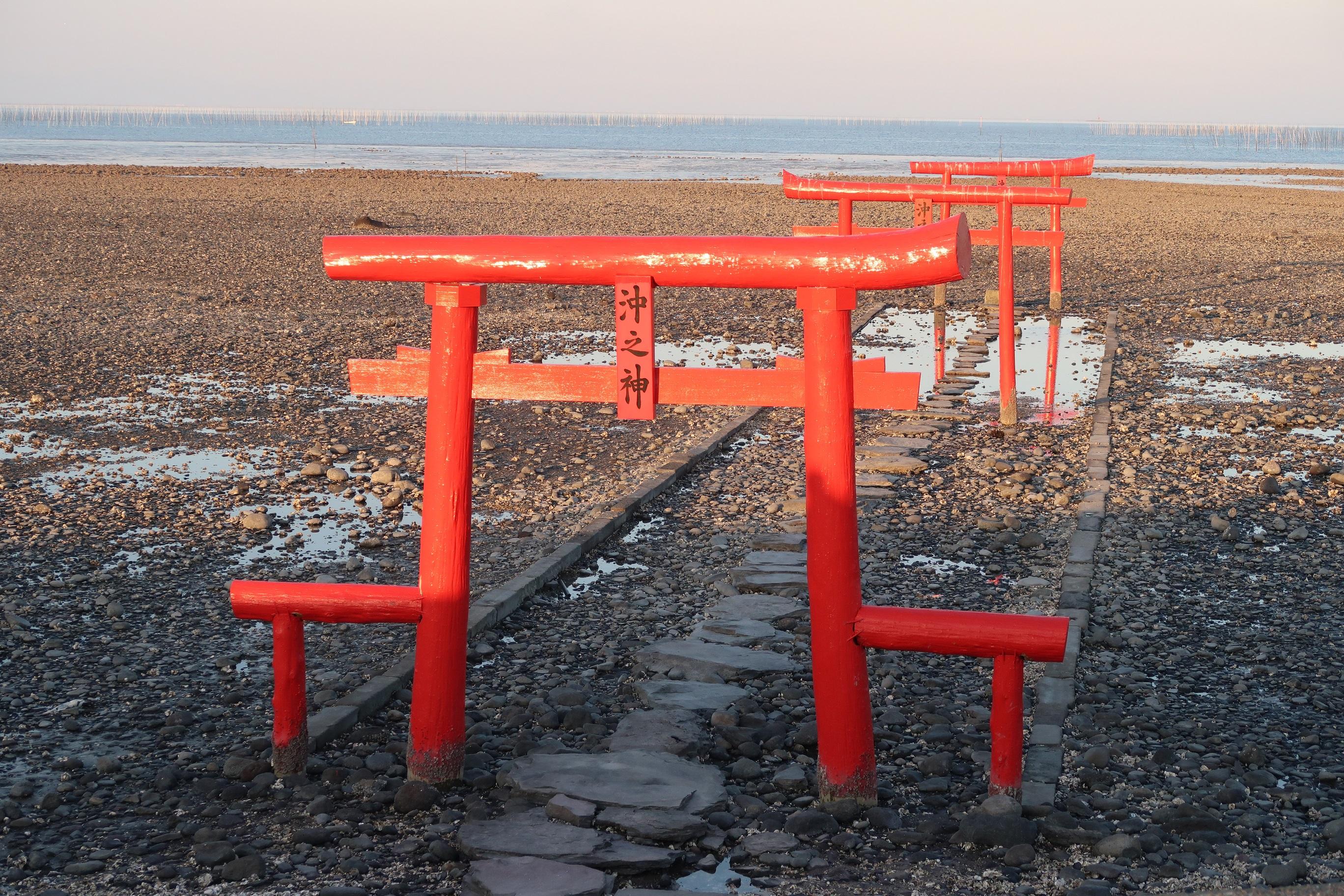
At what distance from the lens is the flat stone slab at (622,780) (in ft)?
13.8

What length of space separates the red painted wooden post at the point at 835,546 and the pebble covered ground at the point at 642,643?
22 centimetres

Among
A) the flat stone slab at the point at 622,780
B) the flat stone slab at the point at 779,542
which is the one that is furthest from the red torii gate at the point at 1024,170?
the flat stone slab at the point at 622,780

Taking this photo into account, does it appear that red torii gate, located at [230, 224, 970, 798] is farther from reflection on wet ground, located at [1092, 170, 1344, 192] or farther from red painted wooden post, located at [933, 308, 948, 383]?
reflection on wet ground, located at [1092, 170, 1344, 192]

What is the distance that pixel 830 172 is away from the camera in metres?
59.9

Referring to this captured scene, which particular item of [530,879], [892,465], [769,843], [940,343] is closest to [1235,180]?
[940,343]

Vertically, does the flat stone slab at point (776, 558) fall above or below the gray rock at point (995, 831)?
above

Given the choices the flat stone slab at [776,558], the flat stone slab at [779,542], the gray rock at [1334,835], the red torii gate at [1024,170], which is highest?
the red torii gate at [1024,170]

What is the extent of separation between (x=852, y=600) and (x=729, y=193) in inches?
1424

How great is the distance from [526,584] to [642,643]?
2.64ft

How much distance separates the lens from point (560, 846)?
12.9ft

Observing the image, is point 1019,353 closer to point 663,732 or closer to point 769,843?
point 663,732

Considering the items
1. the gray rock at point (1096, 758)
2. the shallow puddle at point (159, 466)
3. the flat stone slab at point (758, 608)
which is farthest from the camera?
the shallow puddle at point (159, 466)

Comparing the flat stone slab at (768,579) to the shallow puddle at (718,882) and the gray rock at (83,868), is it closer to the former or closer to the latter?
the shallow puddle at (718,882)

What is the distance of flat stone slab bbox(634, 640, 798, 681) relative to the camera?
5344 mm
